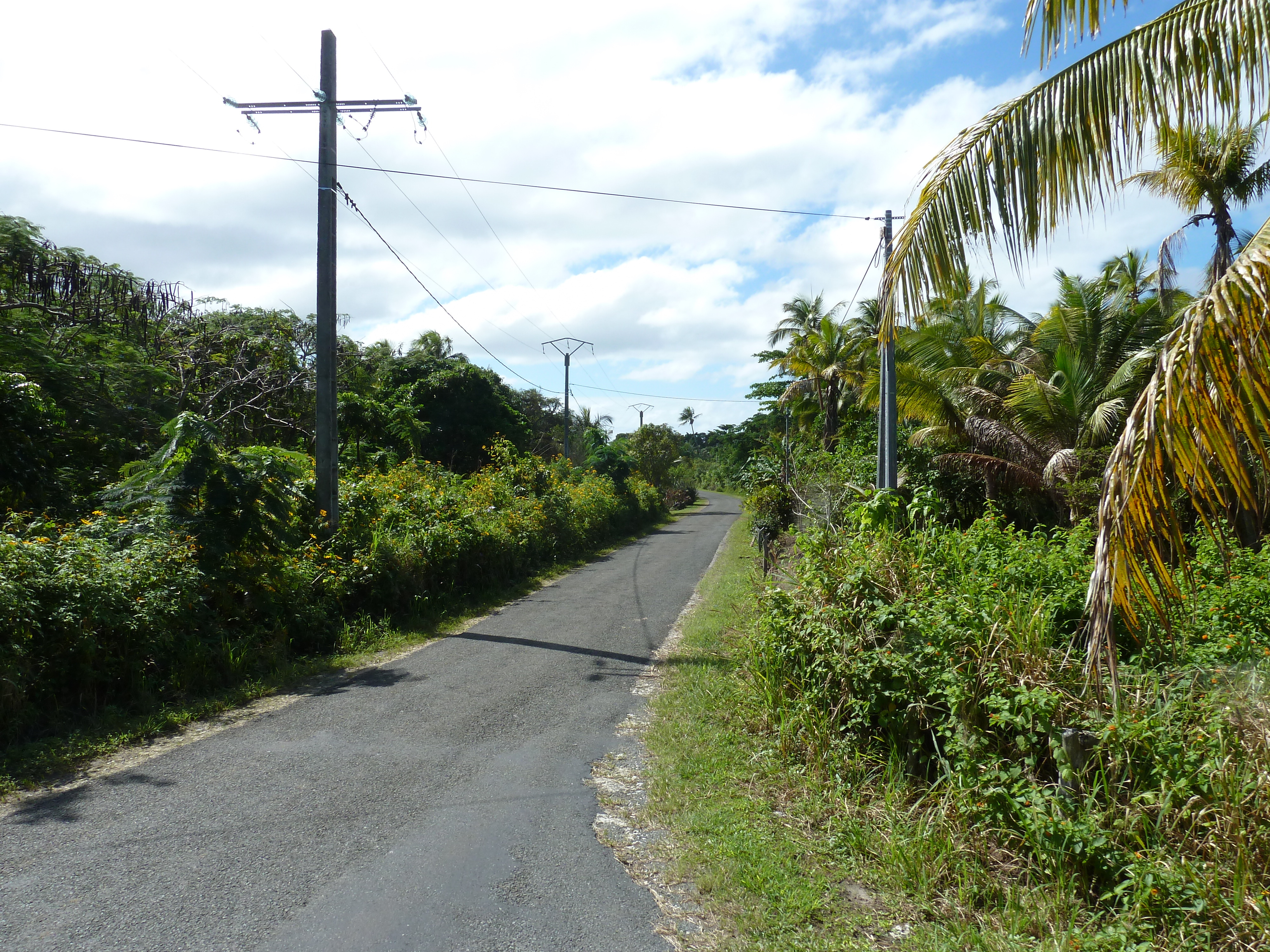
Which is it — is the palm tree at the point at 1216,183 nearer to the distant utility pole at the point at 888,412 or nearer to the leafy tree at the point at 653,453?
the distant utility pole at the point at 888,412

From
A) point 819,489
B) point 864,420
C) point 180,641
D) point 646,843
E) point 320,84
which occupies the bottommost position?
point 646,843

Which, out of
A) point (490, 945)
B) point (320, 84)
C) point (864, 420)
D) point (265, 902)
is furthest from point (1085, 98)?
point (864, 420)

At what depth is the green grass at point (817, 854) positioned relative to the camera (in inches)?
141

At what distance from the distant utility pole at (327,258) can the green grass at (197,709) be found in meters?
1.71

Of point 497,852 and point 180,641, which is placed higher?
point 180,641

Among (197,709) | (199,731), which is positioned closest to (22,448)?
(197,709)

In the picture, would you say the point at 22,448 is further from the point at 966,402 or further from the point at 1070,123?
the point at 966,402

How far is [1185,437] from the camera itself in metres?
2.90

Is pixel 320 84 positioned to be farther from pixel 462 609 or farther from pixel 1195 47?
pixel 1195 47

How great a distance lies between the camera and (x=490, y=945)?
135 inches

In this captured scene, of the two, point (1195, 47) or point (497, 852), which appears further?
point (497, 852)

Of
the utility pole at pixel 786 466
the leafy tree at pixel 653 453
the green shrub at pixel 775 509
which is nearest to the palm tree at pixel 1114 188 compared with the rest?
the green shrub at pixel 775 509

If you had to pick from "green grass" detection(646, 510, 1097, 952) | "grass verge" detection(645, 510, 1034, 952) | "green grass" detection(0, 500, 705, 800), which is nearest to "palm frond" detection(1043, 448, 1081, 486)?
"grass verge" detection(645, 510, 1034, 952)

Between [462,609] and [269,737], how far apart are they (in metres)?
6.28
